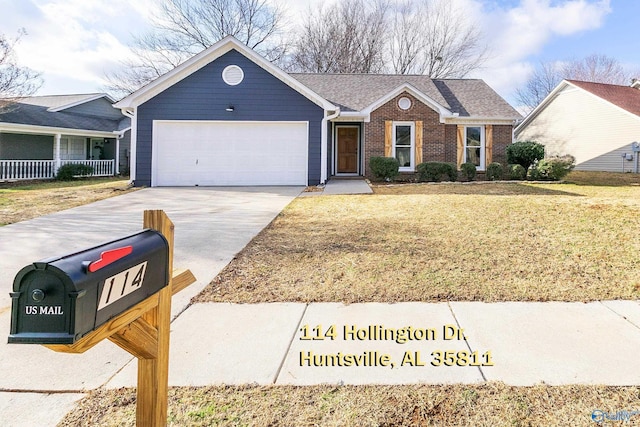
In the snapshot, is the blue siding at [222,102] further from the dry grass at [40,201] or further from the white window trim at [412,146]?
the white window trim at [412,146]

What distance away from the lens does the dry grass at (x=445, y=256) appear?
4.05m

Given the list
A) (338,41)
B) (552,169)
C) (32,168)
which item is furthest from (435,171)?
(338,41)

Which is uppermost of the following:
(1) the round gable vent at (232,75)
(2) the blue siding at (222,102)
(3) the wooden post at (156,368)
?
(1) the round gable vent at (232,75)

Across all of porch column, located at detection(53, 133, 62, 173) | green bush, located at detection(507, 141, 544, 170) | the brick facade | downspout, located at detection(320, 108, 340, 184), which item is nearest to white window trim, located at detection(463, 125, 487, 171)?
green bush, located at detection(507, 141, 544, 170)

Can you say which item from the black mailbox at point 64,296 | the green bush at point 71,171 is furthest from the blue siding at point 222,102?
the black mailbox at point 64,296

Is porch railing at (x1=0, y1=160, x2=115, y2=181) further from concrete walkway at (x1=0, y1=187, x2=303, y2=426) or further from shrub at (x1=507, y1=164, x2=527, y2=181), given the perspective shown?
shrub at (x1=507, y1=164, x2=527, y2=181)

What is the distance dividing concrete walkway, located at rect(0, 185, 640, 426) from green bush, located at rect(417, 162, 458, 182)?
11.1 metres

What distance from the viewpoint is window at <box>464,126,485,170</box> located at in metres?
16.3

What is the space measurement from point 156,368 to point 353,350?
167cm

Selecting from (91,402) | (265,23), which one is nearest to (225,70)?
(91,402)

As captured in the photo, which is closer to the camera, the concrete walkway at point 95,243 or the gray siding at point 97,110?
the concrete walkway at point 95,243

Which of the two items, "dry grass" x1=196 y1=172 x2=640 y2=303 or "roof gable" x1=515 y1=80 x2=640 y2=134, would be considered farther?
"roof gable" x1=515 y1=80 x2=640 y2=134

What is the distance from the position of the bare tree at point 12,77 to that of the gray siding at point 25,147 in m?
1.89

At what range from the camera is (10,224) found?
24.1 feet
